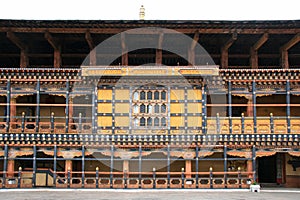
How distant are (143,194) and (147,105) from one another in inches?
209

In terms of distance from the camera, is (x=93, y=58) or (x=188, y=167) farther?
(x=93, y=58)

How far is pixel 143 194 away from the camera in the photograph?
63.3 feet

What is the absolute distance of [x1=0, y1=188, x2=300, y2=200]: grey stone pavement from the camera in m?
17.9

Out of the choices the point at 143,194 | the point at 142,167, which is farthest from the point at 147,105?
the point at 143,194

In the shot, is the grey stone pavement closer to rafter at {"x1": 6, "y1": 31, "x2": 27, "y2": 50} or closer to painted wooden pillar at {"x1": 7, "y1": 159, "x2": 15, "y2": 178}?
painted wooden pillar at {"x1": 7, "y1": 159, "x2": 15, "y2": 178}

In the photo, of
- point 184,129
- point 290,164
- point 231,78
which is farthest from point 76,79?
point 290,164

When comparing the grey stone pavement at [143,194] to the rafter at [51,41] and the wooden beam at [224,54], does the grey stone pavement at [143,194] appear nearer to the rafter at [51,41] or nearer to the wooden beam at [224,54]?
the wooden beam at [224,54]

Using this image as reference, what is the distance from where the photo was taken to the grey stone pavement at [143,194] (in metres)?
17.9

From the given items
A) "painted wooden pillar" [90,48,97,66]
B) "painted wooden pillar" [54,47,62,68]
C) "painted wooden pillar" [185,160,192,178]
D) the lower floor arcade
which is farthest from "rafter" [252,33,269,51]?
"painted wooden pillar" [54,47,62,68]

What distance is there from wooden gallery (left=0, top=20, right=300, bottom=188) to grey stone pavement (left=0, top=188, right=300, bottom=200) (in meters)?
0.91

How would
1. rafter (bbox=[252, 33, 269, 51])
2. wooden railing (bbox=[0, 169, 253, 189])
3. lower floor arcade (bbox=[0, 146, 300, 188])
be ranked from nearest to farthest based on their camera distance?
1. wooden railing (bbox=[0, 169, 253, 189])
2. lower floor arcade (bbox=[0, 146, 300, 188])
3. rafter (bbox=[252, 33, 269, 51])

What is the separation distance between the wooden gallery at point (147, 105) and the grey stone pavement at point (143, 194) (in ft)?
2.98

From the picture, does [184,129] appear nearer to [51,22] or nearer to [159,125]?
[159,125]

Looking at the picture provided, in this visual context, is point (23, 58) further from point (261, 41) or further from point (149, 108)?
point (261, 41)
